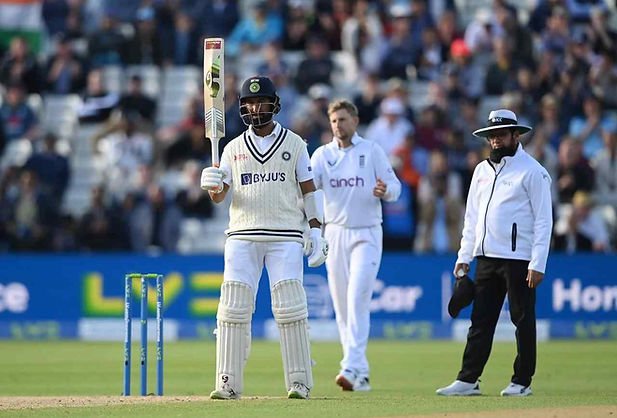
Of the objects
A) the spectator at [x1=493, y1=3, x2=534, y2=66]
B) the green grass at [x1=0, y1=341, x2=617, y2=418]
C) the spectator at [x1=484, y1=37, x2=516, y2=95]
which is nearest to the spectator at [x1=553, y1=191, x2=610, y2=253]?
the green grass at [x1=0, y1=341, x2=617, y2=418]

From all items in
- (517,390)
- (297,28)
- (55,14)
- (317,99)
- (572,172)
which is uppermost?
(55,14)

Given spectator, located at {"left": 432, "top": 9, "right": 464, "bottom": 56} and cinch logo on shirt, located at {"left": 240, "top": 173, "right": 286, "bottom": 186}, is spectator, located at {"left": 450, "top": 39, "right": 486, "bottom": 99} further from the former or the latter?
cinch logo on shirt, located at {"left": 240, "top": 173, "right": 286, "bottom": 186}

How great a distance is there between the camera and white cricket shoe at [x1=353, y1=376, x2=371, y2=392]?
11344 millimetres

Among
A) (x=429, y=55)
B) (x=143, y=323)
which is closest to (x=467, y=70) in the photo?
(x=429, y=55)

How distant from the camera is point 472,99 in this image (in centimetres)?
2030

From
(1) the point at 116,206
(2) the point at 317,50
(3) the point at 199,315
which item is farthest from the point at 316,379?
(2) the point at 317,50

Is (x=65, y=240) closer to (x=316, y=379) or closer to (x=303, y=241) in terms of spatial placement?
(x=316, y=379)

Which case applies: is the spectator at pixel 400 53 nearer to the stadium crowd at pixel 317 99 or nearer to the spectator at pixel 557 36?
the stadium crowd at pixel 317 99

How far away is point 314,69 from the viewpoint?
69.8 ft

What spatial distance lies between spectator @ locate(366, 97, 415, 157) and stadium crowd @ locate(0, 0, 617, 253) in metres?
0.02

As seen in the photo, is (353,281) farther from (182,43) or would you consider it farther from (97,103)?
(182,43)

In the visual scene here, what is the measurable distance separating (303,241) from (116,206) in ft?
33.4

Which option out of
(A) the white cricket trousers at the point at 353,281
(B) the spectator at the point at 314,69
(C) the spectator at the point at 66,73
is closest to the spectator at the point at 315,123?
(B) the spectator at the point at 314,69

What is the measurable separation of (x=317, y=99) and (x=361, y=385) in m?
8.83
